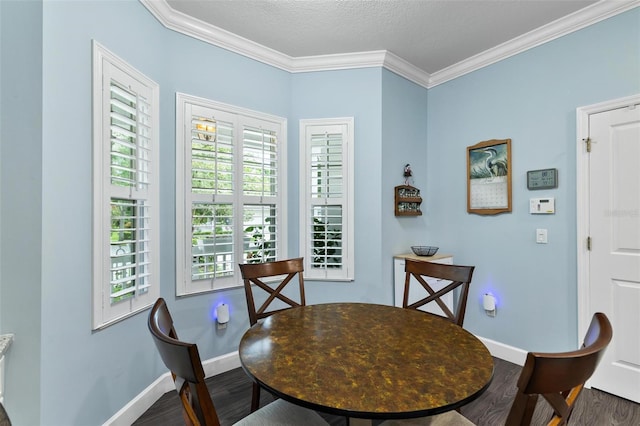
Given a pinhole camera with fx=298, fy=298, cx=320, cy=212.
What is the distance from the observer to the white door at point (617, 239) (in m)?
2.14

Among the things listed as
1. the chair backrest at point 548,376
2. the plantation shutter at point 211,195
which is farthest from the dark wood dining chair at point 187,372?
the plantation shutter at point 211,195

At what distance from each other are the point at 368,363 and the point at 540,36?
3067mm

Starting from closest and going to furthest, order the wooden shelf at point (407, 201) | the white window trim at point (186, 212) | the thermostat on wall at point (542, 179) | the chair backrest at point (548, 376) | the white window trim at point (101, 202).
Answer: the chair backrest at point (548, 376) → the white window trim at point (101, 202) → the white window trim at point (186, 212) → the thermostat on wall at point (542, 179) → the wooden shelf at point (407, 201)

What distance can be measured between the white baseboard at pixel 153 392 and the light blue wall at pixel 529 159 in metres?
2.45

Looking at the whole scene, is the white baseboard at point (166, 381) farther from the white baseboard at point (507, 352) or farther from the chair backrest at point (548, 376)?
the chair backrest at point (548, 376)

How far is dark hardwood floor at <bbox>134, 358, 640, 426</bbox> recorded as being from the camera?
195cm

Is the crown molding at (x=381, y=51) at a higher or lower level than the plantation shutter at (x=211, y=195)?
higher

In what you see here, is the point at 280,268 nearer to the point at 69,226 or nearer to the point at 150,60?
the point at 69,226

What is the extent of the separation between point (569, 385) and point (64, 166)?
7.14 feet

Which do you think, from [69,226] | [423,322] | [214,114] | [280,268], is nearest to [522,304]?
A: [423,322]

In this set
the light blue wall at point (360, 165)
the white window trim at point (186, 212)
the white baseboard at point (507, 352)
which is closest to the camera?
the white window trim at point (186, 212)

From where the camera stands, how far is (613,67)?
2236 millimetres

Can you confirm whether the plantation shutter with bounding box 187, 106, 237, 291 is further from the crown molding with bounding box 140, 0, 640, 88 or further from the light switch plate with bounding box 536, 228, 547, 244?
the light switch plate with bounding box 536, 228, 547, 244

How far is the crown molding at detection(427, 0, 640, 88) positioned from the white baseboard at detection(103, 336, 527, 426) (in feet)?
9.04
